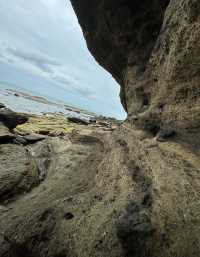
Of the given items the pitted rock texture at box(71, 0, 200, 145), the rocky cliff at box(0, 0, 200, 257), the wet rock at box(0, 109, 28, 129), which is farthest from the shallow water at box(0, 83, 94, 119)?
the rocky cliff at box(0, 0, 200, 257)

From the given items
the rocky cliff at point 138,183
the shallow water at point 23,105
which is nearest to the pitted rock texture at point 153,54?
the rocky cliff at point 138,183

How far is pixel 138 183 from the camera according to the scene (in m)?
5.46

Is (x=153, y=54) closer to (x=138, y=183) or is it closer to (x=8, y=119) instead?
(x=138, y=183)

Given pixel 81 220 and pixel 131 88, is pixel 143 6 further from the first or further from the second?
pixel 81 220

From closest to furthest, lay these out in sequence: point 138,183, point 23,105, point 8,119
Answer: point 138,183 < point 8,119 < point 23,105

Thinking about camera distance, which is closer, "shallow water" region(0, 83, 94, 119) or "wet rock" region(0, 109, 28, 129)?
"wet rock" region(0, 109, 28, 129)

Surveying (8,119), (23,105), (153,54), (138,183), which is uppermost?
(153,54)

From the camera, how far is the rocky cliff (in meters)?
4.28

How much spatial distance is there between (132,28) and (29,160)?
21.1ft

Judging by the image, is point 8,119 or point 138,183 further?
point 8,119

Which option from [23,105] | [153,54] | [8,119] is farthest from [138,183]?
[23,105]

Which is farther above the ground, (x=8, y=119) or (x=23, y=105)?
(x=23, y=105)

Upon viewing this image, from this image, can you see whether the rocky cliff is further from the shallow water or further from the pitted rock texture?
the shallow water

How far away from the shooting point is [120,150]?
288 inches
